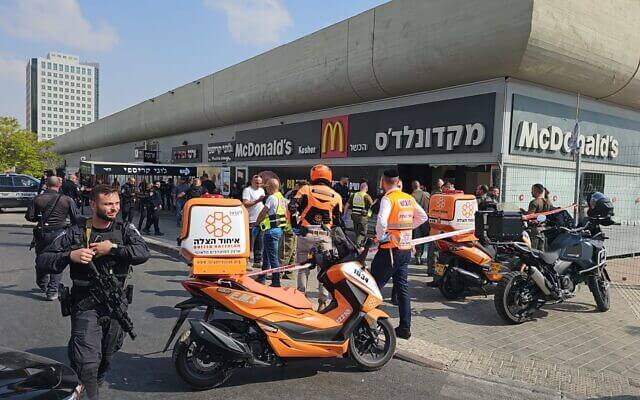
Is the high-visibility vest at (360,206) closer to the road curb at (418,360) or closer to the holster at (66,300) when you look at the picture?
the road curb at (418,360)

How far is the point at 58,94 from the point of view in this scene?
3575 inches

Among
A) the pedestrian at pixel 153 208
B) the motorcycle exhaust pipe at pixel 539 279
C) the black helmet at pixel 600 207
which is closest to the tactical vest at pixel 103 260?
the motorcycle exhaust pipe at pixel 539 279

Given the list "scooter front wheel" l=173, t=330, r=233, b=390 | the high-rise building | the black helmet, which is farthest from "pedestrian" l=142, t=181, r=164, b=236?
the high-rise building

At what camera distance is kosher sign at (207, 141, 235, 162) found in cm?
2158

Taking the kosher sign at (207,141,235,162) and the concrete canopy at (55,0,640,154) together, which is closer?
the concrete canopy at (55,0,640,154)

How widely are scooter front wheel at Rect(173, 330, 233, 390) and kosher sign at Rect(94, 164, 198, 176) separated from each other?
17341mm

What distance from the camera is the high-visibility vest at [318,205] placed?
5.89 metres

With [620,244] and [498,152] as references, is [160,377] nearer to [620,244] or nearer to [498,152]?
[498,152]

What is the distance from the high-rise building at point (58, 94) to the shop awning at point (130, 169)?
7883 centimetres

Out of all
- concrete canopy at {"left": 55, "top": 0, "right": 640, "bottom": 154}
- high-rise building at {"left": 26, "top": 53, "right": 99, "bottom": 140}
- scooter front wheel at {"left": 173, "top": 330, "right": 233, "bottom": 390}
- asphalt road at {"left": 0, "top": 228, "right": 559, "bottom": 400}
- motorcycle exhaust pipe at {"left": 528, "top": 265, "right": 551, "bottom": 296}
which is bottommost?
asphalt road at {"left": 0, "top": 228, "right": 559, "bottom": 400}

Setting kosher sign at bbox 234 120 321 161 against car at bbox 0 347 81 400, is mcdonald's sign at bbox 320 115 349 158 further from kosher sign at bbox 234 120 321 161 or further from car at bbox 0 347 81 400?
car at bbox 0 347 81 400

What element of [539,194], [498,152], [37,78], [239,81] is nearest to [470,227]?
[539,194]

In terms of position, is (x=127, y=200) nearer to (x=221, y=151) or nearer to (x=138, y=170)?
(x=138, y=170)

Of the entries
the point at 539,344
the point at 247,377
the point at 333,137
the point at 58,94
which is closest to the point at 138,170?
the point at 333,137
